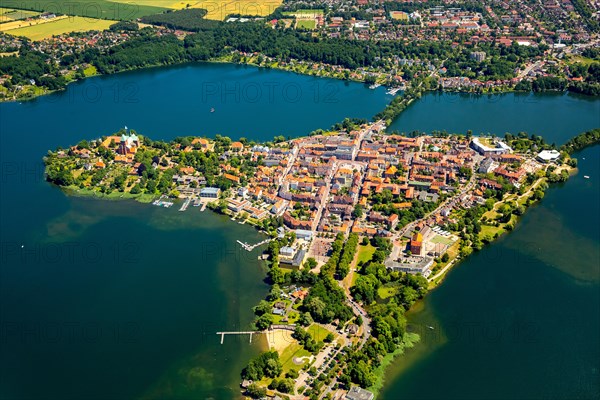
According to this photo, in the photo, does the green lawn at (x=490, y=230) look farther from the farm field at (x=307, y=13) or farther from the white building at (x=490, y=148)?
the farm field at (x=307, y=13)

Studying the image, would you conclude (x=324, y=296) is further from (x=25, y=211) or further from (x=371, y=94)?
(x=371, y=94)

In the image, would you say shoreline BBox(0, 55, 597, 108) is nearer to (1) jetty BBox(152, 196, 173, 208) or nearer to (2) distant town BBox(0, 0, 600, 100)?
(2) distant town BBox(0, 0, 600, 100)

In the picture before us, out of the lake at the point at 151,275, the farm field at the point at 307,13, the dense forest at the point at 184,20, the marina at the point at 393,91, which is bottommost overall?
the lake at the point at 151,275

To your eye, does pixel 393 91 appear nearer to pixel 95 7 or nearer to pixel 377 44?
pixel 377 44

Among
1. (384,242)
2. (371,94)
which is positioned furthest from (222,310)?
(371,94)

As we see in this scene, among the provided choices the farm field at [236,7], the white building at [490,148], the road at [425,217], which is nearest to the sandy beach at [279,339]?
the road at [425,217]

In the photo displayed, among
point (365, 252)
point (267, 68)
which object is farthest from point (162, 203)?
point (267, 68)

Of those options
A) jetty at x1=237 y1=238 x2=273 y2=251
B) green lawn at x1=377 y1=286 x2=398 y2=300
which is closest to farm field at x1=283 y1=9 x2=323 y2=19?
jetty at x1=237 y1=238 x2=273 y2=251
